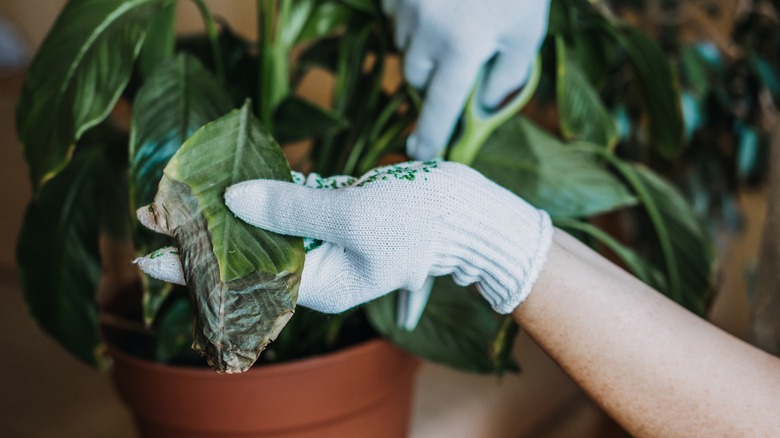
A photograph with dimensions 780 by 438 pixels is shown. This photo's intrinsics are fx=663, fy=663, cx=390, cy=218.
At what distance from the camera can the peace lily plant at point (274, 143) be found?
0.54 meters

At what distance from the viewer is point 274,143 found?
0.49m

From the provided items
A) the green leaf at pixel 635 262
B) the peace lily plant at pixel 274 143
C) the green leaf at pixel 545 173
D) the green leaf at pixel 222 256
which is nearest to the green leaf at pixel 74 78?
the peace lily plant at pixel 274 143

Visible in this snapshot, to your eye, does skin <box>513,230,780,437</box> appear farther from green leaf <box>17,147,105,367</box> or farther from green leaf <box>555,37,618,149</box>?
green leaf <box>17,147,105,367</box>

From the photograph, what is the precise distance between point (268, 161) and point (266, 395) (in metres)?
0.25

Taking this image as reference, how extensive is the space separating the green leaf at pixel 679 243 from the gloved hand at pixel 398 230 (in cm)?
33

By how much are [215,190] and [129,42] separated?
0.64 feet

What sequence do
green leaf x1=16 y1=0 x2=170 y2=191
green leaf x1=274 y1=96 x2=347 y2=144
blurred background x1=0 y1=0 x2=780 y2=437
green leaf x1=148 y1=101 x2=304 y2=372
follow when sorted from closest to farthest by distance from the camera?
green leaf x1=148 y1=101 x2=304 y2=372, green leaf x1=16 y1=0 x2=170 y2=191, green leaf x1=274 y1=96 x2=347 y2=144, blurred background x1=0 y1=0 x2=780 y2=437

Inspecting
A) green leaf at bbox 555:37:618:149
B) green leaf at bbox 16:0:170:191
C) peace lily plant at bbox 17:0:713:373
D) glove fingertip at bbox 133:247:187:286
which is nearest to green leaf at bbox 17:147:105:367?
peace lily plant at bbox 17:0:713:373

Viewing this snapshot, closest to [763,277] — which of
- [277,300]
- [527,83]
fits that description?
[527,83]

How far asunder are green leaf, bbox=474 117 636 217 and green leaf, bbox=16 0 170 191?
1.12 ft

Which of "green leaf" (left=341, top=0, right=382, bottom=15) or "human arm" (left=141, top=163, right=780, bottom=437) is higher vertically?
"green leaf" (left=341, top=0, right=382, bottom=15)

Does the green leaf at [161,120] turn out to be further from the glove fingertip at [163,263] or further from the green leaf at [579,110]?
the green leaf at [579,110]

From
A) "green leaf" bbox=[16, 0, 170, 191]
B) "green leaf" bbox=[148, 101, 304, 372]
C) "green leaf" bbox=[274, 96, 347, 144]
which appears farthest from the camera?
"green leaf" bbox=[274, 96, 347, 144]

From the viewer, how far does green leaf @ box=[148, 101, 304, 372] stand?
0.40 metres
